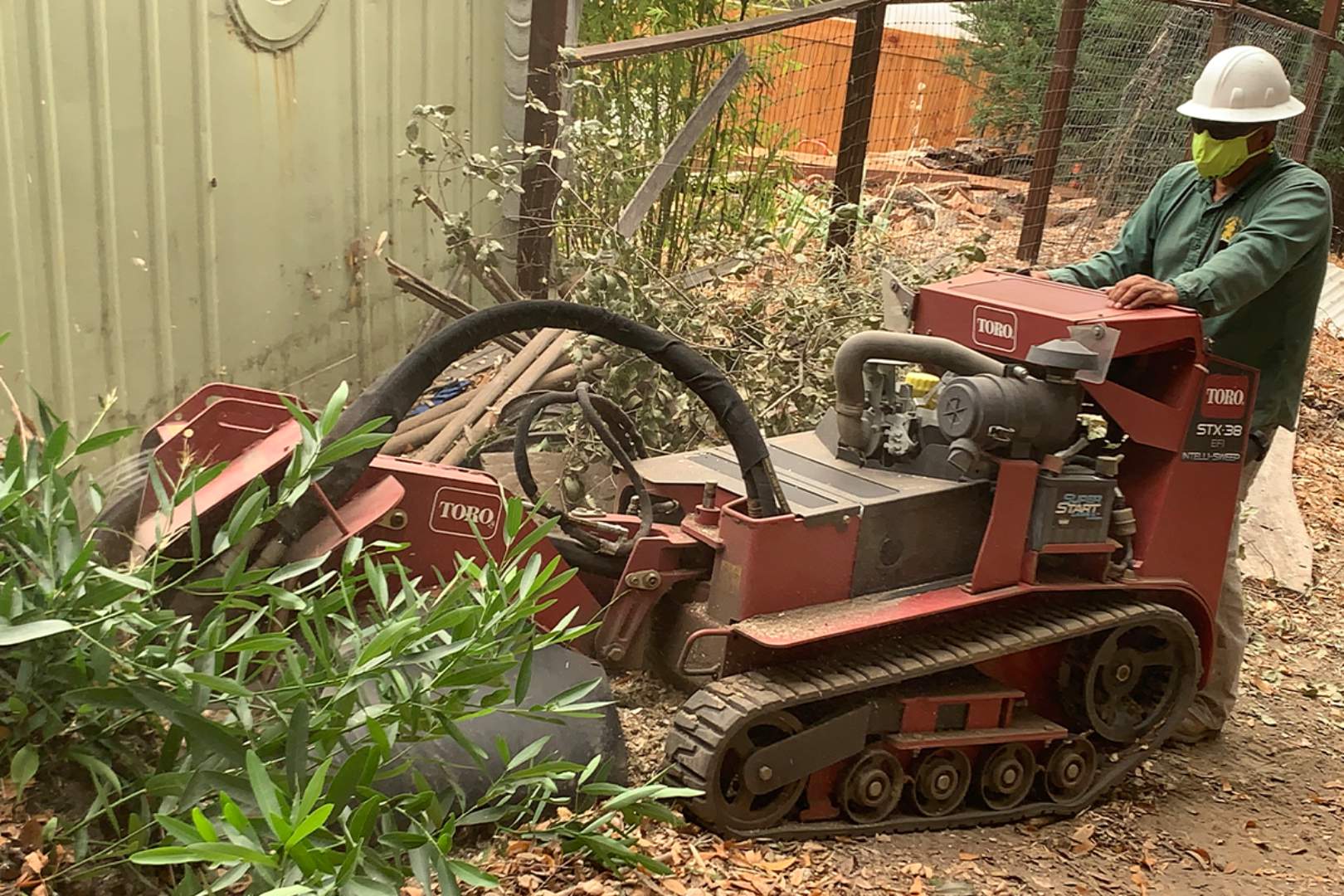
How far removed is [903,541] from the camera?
4.02 meters

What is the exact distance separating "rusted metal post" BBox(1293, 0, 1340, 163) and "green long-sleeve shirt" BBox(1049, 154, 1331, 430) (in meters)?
5.80

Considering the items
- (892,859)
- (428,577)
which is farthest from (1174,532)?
(428,577)

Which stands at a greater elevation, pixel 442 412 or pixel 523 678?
pixel 523 678

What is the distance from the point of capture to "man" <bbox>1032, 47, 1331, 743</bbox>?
14.3ft

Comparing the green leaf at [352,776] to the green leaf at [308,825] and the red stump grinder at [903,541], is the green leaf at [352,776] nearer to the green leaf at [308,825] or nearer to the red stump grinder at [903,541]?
the green leaf at [308,825]

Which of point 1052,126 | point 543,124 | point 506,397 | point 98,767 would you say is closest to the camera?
point 98,767

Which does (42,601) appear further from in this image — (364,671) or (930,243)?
(930,243)

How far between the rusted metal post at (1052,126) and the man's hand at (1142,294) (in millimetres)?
4893

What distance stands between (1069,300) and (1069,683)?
1246 millimetres

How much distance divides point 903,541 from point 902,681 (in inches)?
16.4

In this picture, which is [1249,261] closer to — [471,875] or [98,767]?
[471,875]

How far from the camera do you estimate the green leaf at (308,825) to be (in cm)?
184

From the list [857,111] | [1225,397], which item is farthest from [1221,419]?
[857,111]

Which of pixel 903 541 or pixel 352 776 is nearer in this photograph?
pixel 352 776
